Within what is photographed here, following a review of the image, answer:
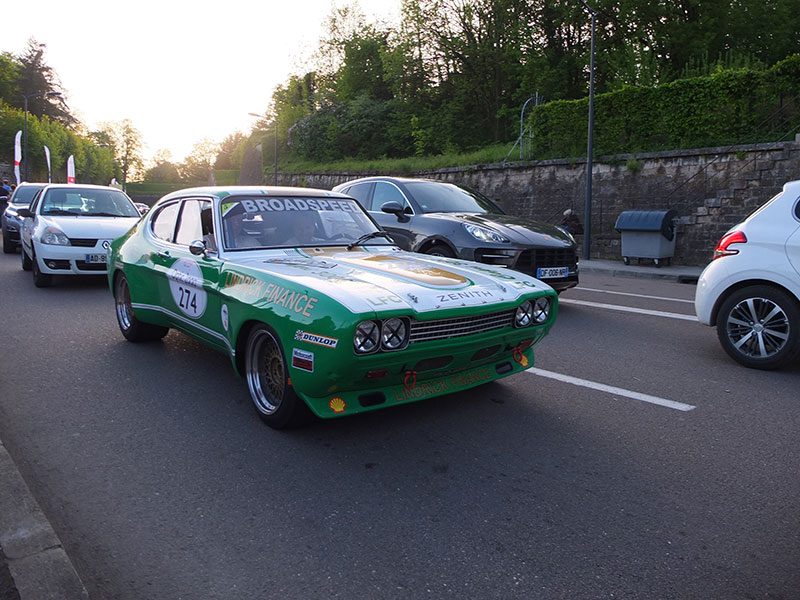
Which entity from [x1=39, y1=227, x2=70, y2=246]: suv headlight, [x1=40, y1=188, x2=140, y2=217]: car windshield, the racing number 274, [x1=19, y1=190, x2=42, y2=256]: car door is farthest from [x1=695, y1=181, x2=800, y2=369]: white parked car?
[x1=19, y1=190, x2=42, y2=256]: car door

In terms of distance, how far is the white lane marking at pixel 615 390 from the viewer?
15.3 feet

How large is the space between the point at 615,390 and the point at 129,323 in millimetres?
4506

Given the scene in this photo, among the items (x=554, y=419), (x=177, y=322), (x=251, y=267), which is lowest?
(x=554, y=419)

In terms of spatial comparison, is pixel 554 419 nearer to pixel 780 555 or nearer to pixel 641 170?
pixel 780 555

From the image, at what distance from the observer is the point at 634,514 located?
3045 millimetres

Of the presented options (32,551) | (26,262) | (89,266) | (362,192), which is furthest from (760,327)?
(26,262)

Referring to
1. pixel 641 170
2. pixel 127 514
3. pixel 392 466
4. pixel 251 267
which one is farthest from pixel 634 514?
pixel 641 170

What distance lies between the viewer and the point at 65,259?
973 cm

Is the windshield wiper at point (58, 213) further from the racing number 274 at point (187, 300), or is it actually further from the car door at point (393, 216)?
the racing number 274 at point (187, 300)

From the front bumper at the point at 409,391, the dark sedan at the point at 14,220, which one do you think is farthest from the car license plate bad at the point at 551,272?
the dark sedan at the point at 14,220

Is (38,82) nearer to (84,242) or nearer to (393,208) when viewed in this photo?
(84,242)

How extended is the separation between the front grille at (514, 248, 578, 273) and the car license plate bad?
4cm

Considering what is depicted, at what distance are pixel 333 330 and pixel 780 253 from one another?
4.27m

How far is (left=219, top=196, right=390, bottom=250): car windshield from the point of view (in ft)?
16.1
